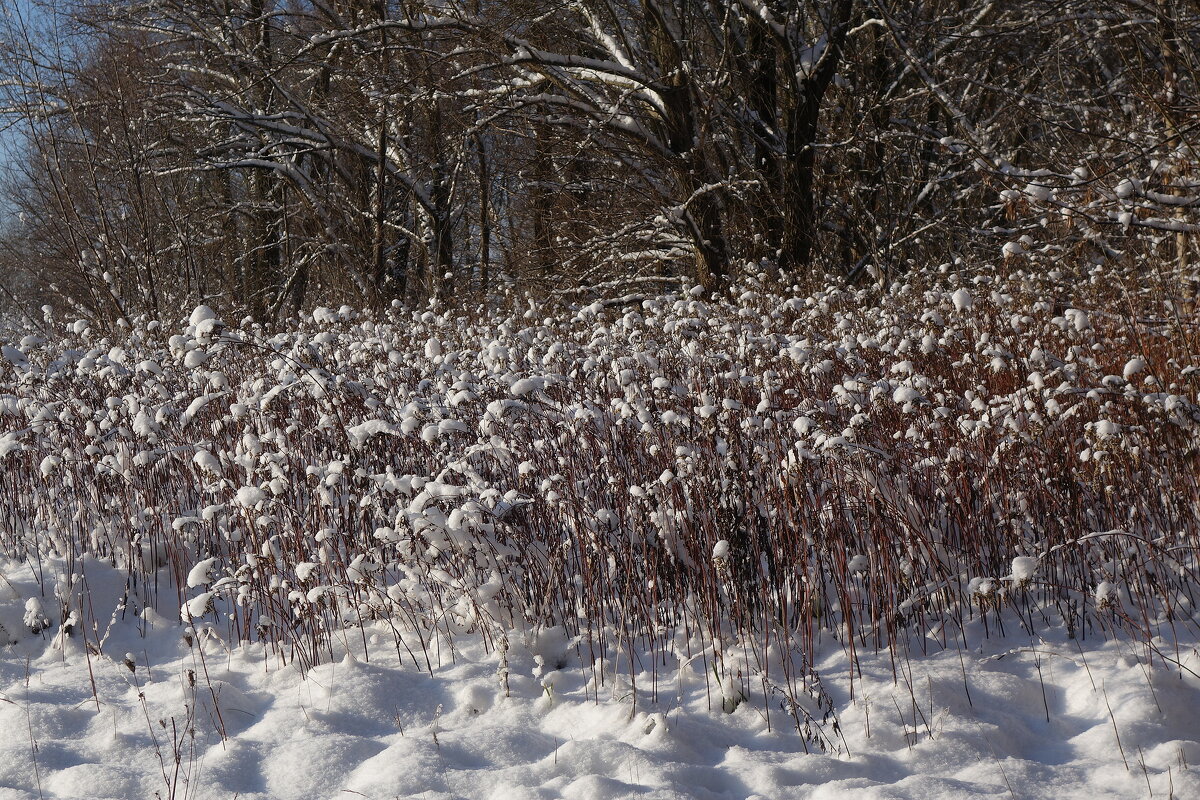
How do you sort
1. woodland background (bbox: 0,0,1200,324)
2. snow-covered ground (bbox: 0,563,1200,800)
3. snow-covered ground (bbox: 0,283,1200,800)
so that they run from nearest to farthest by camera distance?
snow-covered ground (bbox: 0,563,1200,800)
snow-covered ground (bbox: 0,283,1200,800)
woodland background (bbox: 0,0,1200,324)

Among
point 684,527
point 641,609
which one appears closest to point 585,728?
point 641,609

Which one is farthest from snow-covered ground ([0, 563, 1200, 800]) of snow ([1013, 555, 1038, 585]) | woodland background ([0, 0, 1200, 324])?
woodland background ([0, 0, 1200, 324])

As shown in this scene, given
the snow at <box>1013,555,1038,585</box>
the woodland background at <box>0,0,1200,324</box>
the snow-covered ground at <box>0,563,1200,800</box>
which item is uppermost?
the woodland background at <box>0,0,1200,324</box>

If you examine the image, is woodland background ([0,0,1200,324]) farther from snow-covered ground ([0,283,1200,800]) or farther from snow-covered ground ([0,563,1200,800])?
snow-covered ground ([0,563,1200,800])

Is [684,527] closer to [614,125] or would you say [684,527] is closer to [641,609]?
[641,609]

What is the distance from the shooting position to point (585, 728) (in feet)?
8.31

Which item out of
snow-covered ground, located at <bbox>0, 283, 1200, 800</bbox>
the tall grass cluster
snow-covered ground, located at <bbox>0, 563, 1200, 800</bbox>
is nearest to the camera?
snow-covered ground, located at <bbox>0, 563, 1200, 800</bbox>

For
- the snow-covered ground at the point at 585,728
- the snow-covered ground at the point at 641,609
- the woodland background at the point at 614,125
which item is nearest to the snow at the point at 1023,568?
the snow-covered ground at the point at 641,609

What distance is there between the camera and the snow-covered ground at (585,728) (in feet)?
7.11

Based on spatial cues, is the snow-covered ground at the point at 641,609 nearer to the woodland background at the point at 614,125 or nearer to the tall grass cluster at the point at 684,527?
the tall grass cluster at the point at 684,527

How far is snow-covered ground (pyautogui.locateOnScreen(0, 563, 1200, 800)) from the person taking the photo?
217 cm

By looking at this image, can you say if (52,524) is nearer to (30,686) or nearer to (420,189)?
(30,686)

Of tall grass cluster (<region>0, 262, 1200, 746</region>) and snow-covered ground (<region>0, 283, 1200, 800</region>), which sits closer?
snow-covered ground (<region>0, 283, 1200, 800</region>)

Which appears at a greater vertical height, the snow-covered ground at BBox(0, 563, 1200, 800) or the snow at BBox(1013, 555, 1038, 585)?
the snow at BBox(1013, 555, 1038, 585)
